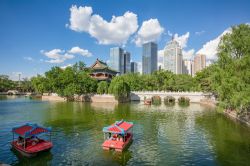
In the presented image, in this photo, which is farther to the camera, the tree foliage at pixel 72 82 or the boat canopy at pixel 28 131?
the tree foliage at pixel 72 82

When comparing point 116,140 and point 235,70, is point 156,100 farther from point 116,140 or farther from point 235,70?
point 116,140

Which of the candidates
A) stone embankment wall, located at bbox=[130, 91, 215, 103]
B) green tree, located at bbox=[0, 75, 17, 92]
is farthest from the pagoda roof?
green tree, located at bbox=[0, 75, 17, 92]

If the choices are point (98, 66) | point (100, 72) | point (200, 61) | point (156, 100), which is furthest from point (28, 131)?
point (200, 61)

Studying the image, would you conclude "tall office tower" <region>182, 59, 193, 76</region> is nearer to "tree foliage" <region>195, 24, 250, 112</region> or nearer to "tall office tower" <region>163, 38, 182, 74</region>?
"tall office tower" <region>163, 38, 182, 74</region>

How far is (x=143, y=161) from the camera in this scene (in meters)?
15.6

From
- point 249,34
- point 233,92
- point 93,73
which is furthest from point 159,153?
point 93,73

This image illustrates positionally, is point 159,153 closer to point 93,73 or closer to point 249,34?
point 249,34

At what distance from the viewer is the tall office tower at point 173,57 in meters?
173

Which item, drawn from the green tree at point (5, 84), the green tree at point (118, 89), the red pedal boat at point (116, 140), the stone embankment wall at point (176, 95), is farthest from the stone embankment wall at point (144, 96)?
the green tree at point (5, 84)

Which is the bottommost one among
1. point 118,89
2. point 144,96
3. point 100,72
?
point 144,96

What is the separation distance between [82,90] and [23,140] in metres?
49.9

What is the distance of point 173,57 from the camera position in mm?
176125

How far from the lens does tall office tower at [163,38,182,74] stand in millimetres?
173375

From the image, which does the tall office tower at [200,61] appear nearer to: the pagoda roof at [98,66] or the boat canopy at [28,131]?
the pagoda roof at [98,66]
